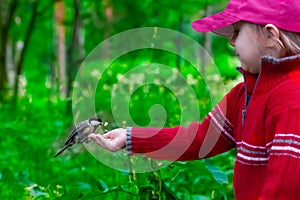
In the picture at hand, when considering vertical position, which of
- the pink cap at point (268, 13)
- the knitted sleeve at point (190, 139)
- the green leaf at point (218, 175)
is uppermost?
the pink cap at point (268, 13)

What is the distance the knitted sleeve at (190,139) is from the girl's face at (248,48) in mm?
302

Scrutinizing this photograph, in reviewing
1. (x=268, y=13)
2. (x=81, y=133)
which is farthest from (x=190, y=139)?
(x=268, y=13)

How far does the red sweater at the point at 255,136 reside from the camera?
2.04 m

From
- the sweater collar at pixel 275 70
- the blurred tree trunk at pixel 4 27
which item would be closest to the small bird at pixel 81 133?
the sweater collar at pixel 275 70

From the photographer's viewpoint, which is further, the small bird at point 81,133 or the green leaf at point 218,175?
the green leaf at point 218,175

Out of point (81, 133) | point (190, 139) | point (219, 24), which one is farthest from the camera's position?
point (190, 139)

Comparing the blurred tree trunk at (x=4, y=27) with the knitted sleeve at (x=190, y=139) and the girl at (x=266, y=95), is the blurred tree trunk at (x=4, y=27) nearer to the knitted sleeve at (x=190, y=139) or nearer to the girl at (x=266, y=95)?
the knitted sleeve at (x=190, y=139)

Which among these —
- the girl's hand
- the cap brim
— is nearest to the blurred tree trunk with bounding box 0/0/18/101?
the girl's hand

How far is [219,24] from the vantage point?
2279mm

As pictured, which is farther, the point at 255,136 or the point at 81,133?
the point at 81,133

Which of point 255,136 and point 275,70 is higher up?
point 275,70

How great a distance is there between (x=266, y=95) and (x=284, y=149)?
0.21m

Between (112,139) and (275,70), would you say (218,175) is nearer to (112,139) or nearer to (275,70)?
(112,139)

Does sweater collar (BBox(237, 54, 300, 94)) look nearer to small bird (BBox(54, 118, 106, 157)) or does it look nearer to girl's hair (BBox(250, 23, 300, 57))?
girl's hair (BBox(250, 23, 300, 57))
